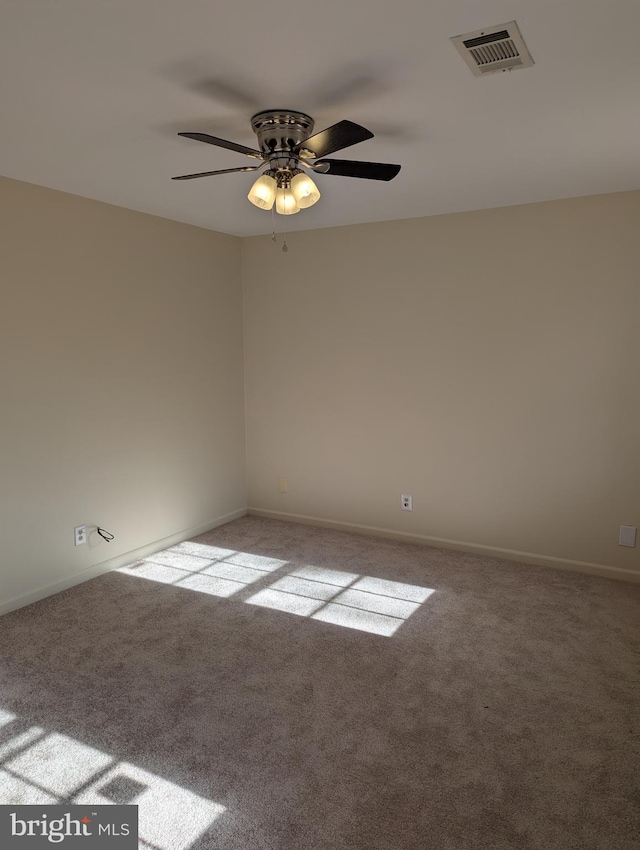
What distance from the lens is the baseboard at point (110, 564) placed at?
134 inches

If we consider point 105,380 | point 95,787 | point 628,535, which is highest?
point 105,380

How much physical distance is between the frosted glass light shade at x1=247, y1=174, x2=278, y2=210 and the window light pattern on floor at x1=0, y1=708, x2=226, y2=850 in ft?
7.40

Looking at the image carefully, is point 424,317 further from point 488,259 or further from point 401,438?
point 401,438

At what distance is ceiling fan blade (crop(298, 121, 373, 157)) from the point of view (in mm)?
2019

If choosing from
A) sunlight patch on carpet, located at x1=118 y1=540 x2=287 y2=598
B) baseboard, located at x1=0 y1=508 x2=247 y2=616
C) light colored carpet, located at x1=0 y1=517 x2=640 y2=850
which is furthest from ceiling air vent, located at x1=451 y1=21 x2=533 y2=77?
baseboard, located at x1=0 y1=508 x2=247 y2=616

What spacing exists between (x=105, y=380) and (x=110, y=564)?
1217 mm

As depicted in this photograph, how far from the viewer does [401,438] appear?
4.45 m

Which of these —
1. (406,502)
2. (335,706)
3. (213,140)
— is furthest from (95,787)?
(406,502)

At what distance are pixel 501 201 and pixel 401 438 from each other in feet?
5.73

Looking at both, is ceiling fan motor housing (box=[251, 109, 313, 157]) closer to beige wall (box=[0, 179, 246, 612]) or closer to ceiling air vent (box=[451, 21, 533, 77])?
ceiling air vent (box=[451, 21, 533, 77])

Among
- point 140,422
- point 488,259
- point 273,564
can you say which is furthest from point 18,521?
point 488,259

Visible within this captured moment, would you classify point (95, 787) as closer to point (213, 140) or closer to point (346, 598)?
point (346, 598)

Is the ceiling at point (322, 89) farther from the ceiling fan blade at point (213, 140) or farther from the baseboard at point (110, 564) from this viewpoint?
the baseboard at point (110, 564)

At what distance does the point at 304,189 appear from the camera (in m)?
2.46
